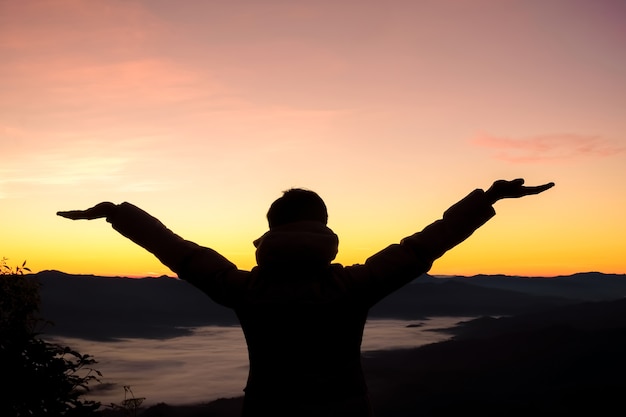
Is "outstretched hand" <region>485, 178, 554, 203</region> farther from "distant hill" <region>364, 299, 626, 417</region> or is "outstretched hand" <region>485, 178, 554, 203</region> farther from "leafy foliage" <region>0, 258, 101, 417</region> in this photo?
"distant hill" <region>364, 299, 626, 417</region>

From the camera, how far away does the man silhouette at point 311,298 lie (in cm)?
355

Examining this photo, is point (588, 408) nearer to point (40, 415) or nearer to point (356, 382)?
point (40, 415)

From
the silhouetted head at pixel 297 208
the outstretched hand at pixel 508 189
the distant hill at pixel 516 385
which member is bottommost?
the distant hill at pixel 516 385

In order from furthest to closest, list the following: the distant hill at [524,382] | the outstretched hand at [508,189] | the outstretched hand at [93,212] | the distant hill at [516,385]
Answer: the distant hill at [516,385]
the distant hill at [524,382]
the outstretched hand at [93,212]
the outstretched hand at [508,189]

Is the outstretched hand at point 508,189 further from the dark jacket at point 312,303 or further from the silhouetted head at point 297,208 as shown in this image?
the silhouetted head at point 297,208

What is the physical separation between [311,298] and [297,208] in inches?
20.4

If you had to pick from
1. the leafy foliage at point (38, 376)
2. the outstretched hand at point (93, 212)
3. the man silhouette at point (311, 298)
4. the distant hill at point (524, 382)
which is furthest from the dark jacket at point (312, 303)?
the distant hill at point (524, 382)

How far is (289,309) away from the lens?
142 inches

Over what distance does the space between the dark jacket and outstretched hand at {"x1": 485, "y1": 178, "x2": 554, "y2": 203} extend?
250mm

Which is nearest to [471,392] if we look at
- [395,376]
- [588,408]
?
[395,376]

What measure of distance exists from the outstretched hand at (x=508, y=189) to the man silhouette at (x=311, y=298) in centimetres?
7

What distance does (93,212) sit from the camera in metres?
4.25

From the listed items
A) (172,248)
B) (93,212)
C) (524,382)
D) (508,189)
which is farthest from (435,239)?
(524,382)

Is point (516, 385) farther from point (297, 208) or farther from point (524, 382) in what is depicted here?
point (297, 208)
